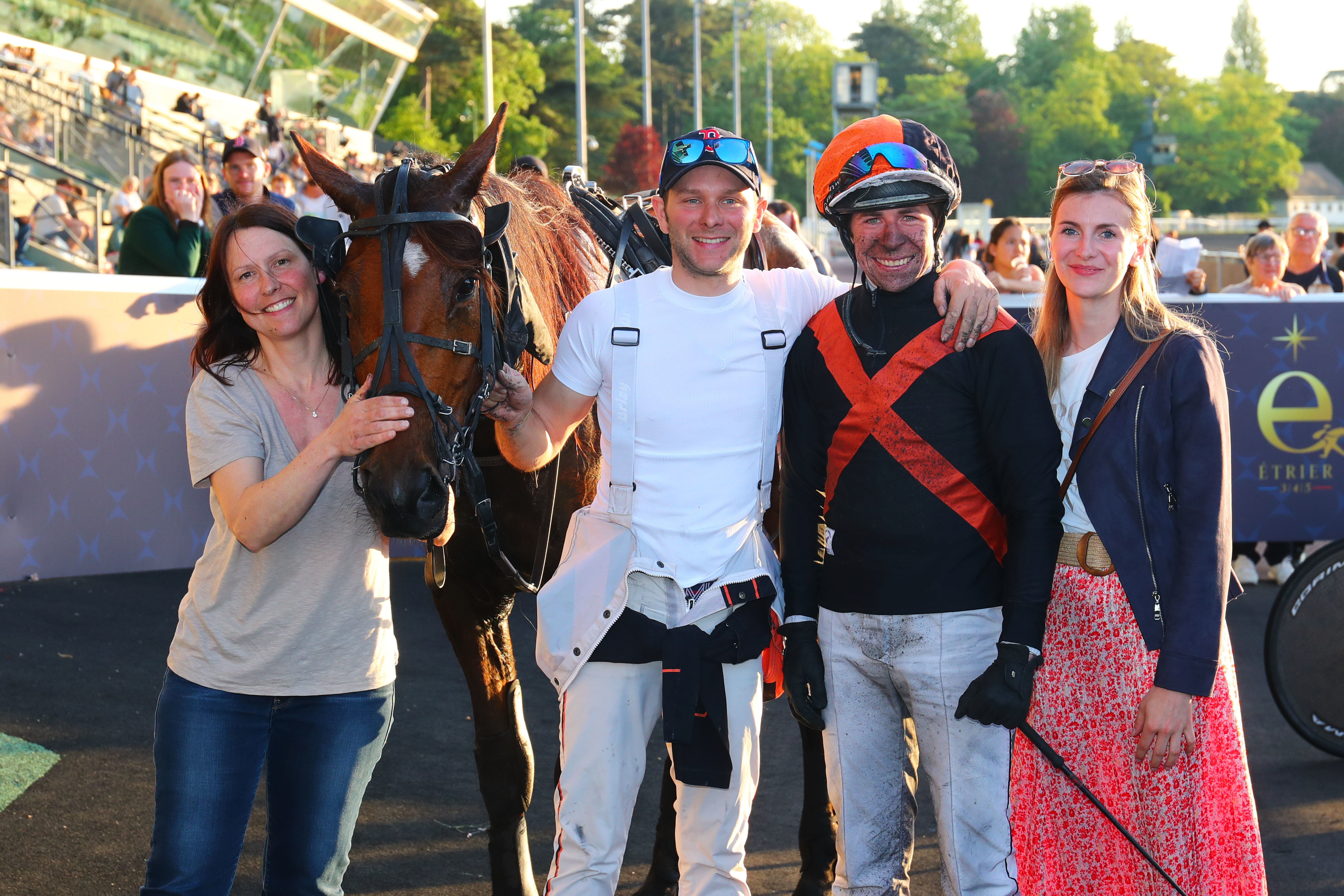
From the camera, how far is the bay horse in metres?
2.41

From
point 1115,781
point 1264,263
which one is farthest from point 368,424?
point 1264,263

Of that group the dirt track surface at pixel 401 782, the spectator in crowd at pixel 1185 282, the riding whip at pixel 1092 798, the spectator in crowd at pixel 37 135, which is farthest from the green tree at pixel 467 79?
the riding whip at pixel 1092 798

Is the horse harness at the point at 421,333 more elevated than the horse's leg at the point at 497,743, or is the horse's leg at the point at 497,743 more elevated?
the horse harness at the point at 421,333

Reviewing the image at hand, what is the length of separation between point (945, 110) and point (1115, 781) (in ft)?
314

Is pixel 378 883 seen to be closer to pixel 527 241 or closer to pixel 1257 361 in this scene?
pixel 527 241

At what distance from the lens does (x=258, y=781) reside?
8.32 ft

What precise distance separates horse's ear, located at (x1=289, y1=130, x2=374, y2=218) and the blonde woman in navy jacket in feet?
5.38

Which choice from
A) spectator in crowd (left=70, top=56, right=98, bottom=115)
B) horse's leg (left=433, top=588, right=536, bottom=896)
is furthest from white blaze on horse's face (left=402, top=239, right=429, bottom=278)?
spectator in crowd (left=70, top=56, right=98, bottom=115)

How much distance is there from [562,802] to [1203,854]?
1.45 m

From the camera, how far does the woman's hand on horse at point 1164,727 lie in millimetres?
2475

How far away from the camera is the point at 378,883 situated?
3.83 m

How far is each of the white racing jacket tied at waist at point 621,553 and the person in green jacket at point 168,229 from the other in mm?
5157

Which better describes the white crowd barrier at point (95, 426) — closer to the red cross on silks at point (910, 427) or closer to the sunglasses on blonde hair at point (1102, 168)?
the red cross on silks at point (910, 427)

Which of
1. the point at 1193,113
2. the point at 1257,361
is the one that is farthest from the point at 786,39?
the point at 1257,361
